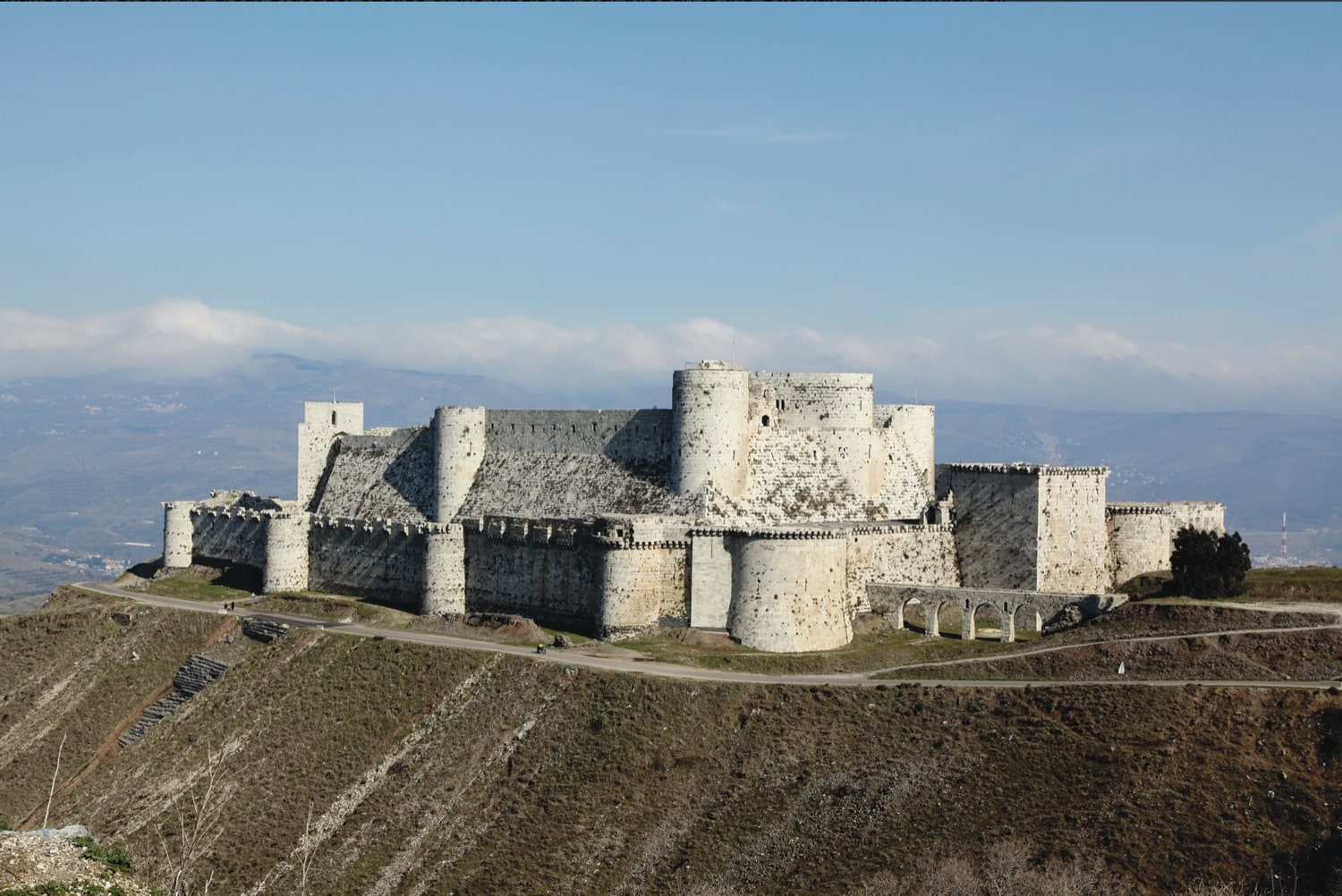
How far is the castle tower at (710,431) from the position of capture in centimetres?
7594

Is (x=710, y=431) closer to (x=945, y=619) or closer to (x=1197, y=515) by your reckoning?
(x=945, y=619)

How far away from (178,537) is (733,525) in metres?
43.3

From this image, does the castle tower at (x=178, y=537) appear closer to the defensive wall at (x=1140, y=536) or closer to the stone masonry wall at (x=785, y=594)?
the stone masonry wall at (x=785, y=594)

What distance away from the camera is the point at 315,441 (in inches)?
3949

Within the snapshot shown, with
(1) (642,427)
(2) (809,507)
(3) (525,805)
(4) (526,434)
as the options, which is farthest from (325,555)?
(3) (525,805)

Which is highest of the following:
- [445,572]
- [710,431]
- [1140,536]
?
[710,431]

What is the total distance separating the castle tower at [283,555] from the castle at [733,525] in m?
0.10

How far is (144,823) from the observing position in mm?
58844

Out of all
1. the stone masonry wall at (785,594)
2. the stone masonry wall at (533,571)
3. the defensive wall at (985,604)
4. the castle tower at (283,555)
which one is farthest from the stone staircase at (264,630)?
the defensive wall at (985,604)

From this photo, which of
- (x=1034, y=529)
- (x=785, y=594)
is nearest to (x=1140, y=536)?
(x=1034, y=529)

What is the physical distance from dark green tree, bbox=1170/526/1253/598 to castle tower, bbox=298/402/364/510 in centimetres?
5379

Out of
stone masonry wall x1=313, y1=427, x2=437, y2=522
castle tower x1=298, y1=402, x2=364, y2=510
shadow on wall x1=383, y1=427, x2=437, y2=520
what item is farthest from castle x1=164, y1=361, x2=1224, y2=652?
castle tower x1=298, y1=402, x2=364, y2=510

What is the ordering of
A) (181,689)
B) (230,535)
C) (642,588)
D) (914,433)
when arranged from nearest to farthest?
(642,588) → (181,689) → (914,433) → (230,535)

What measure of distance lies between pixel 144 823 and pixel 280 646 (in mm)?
15525
